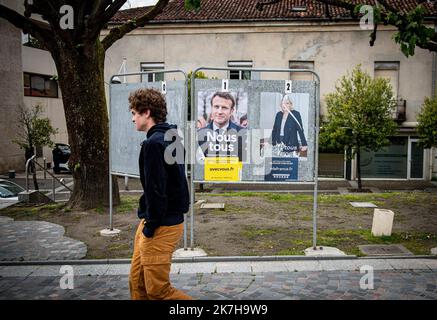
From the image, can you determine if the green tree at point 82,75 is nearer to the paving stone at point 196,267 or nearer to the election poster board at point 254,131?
the election poster board at point 254,131

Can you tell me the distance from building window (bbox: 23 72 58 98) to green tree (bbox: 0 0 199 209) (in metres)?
22.8

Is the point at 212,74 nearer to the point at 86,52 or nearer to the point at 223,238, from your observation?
the point at 86,52

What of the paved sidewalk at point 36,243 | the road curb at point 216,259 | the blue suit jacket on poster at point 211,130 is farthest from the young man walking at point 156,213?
the paved sidewalk at point 36,243

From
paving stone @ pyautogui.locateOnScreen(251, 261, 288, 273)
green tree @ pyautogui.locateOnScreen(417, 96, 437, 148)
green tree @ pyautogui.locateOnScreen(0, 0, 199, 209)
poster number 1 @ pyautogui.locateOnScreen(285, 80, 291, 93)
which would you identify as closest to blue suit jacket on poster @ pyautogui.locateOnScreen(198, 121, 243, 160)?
poster number 1 @ pyautogui.locateOnScreen(285, 80, 291, 93)

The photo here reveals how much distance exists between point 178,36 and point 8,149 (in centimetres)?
1276

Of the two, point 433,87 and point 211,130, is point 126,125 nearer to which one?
point 211,130

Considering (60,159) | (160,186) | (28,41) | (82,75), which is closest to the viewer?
(160,186)

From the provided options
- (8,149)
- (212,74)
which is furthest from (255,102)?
(8,149)

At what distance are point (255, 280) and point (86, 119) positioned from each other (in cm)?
633

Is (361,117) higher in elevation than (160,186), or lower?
higher

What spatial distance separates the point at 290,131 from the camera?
736cm

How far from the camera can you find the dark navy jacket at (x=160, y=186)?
3930 millimetres

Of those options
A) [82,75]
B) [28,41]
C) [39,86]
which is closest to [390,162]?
[82,75]

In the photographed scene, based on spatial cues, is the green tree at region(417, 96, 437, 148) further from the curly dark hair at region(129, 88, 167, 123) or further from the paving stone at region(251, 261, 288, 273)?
the curly dark hair at region(129, 88, 167, 123)
